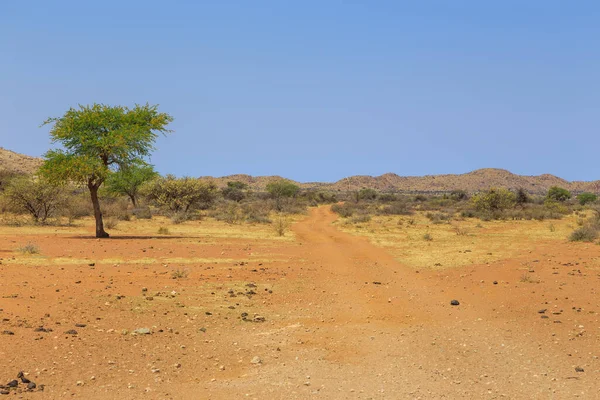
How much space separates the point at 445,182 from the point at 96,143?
485 feet

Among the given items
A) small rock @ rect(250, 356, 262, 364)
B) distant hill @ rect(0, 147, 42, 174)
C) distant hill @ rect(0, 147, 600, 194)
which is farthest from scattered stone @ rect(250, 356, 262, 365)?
distant hill @ rect(0, 147, 600, 194)

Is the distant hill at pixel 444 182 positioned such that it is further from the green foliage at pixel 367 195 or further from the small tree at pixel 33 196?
the small tree at pixel 33 196

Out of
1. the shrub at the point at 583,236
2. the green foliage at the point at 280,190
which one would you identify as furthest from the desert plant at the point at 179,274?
the green foliage at the point at 280,190

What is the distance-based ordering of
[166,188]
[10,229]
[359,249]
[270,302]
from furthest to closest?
1. [166,188]
2. [10,229]
3. [359,249]
4. [270,302]

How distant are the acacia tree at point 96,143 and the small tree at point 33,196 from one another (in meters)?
9.80

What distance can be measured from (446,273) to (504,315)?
217 inches

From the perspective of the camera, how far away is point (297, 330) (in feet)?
32.6

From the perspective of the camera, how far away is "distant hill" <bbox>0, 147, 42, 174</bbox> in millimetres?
87438

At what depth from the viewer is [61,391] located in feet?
22.1

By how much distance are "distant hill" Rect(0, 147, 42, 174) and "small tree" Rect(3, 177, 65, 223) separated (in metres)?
53.2

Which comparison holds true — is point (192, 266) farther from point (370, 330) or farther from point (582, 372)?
point (582, 372)

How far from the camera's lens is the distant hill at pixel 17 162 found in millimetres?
87438

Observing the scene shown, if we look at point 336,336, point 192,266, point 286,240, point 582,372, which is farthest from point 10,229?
point 582,372

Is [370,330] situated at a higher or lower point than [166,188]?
lower
